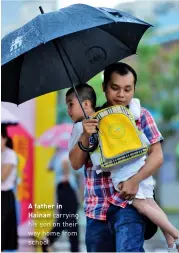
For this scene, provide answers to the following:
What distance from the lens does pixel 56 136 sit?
227 inches

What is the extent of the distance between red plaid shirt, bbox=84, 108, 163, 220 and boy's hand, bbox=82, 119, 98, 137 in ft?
0.71

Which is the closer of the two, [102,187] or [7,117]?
[102,187]

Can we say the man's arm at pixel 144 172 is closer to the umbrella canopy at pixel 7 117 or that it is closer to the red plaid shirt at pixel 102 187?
the red plaid shirt at pixel 102 187

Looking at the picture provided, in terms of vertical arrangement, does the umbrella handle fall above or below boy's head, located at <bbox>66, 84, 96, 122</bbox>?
below

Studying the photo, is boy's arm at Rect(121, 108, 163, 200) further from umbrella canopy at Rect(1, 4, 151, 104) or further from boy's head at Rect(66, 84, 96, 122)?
umbrella canopy at Rect(1, 4, 151, 104)

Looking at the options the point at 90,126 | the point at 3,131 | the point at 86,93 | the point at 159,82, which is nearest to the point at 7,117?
the point at 3,131

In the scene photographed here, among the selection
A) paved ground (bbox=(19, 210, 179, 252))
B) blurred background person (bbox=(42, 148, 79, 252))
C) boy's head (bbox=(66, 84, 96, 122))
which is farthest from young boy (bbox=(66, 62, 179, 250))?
blurred background person (bbox=(42, 148, 79, 252))

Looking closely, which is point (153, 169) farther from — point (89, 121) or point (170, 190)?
point (170, 190)

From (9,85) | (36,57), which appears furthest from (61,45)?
(9,85)

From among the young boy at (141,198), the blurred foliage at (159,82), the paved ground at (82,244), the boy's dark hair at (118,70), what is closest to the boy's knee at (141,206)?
the young boy at (141,198)

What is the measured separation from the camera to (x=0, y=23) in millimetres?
4328

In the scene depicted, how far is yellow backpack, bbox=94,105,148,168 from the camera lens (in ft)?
9.69

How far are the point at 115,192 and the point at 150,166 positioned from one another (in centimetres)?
21

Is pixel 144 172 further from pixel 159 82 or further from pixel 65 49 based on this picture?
pixel 159 82
